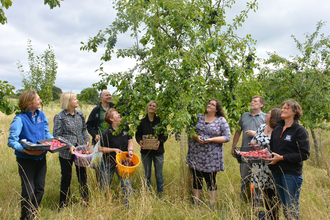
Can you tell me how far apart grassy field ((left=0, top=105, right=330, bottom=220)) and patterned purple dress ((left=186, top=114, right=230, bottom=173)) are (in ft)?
1.07

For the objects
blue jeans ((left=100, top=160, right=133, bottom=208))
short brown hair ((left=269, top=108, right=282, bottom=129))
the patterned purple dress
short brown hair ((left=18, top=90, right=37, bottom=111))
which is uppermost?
short brown hair ((left=18, top=90, right=37, bottom=111))

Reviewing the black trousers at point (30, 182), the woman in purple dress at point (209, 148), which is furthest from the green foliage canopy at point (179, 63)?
the black trousers at point (30, 182)

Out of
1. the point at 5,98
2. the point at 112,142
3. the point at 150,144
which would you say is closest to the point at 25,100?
the point at 5,98

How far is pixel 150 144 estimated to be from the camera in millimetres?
3168

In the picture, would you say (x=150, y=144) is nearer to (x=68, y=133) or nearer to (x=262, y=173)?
(x=68, y=133)

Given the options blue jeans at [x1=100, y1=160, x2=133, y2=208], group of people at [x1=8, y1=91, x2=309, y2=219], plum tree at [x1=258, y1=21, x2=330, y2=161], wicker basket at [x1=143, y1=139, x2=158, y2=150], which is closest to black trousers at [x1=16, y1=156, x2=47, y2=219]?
group of people at [x1=8, y1=91, x2=309, y2=219]

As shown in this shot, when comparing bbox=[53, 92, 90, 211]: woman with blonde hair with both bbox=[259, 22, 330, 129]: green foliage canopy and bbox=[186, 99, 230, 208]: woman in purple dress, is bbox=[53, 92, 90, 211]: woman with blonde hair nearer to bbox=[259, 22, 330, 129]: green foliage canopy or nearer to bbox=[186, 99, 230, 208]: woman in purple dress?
bbox=[186, 99, 230, 208]: woman in purple dress

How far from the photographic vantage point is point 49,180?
4.18 meters

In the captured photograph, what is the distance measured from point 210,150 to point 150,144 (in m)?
0.88

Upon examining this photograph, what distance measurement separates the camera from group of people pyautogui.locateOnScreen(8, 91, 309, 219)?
2.42m

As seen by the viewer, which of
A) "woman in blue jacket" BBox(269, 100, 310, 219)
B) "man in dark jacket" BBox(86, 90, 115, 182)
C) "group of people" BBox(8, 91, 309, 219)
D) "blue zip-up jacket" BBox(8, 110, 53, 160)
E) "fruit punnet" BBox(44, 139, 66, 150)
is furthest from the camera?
"man in dark jacket" BBox(86, 90, 115, 182)

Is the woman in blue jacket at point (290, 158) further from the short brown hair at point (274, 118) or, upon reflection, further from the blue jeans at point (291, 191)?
the short brown hair at point (274, 118)

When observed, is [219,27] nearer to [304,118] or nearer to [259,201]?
[259,201]

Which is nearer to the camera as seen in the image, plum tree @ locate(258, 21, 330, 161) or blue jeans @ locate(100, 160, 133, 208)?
blue jeans @ locate(100, 160, 133, 208)
